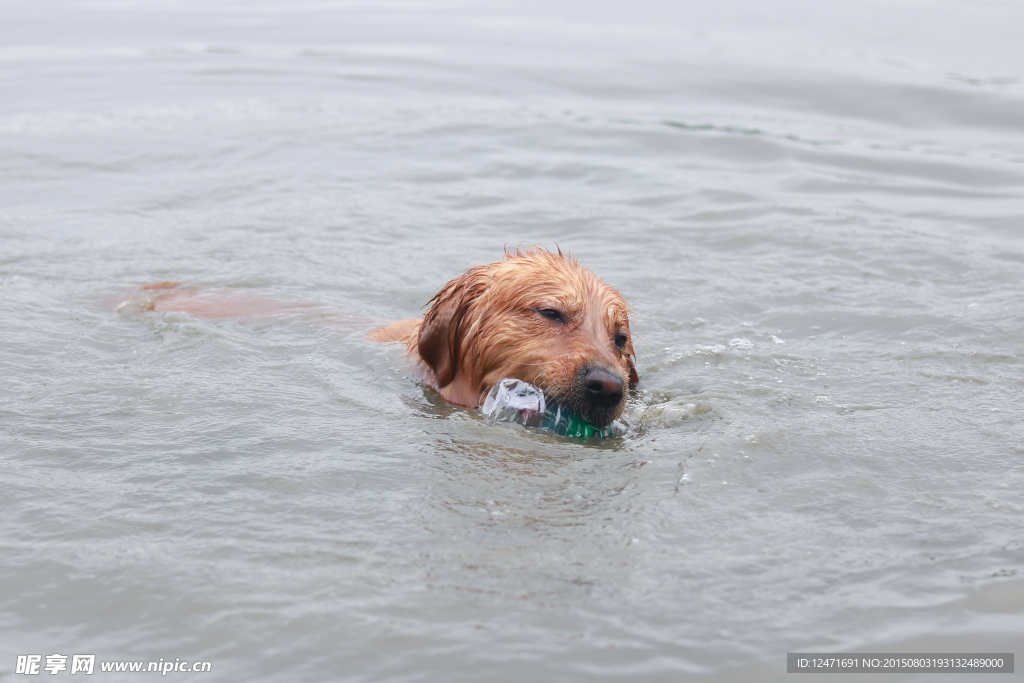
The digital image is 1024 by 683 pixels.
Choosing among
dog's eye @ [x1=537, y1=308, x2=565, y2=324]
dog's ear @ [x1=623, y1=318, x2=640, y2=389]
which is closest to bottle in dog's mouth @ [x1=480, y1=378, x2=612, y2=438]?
dog's eye @ [x1=537, y1=308, x2=565, y2=324]

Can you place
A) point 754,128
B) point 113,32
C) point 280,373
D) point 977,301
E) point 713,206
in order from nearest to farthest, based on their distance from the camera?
1. point 280,373
2. point 977,301
3. point 713,206
4. point 754,128
5. point 113,32

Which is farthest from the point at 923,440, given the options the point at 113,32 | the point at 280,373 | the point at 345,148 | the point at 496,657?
the point at 113,32

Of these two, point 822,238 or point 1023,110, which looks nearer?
point 822,238

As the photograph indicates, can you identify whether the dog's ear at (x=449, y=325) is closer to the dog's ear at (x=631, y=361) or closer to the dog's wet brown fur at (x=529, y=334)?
the dog's wet brown fur at (x=529, y=334)

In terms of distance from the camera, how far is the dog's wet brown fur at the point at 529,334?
531 cm

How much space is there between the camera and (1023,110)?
1470 centimetres

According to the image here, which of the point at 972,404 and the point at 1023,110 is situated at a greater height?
the point at 1023,110

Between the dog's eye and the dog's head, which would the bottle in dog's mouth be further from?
the dog's eye

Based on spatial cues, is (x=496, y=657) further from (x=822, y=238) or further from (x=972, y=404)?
(x=822, y=238)

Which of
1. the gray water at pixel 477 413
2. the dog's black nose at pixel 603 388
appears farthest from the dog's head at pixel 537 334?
the gray water at pixel 477 413

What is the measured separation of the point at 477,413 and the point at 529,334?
567 mm

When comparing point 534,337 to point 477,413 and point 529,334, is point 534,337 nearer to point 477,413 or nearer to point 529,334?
point 529,334

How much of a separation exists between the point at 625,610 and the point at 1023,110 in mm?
13933

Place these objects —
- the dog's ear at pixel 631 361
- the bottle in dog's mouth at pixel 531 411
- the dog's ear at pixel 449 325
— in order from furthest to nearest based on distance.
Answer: the dog's ear at pixel 631 361 < the dog's ear at pixel 449 325 < the bottle in dog's mouth at pixel 531 411
